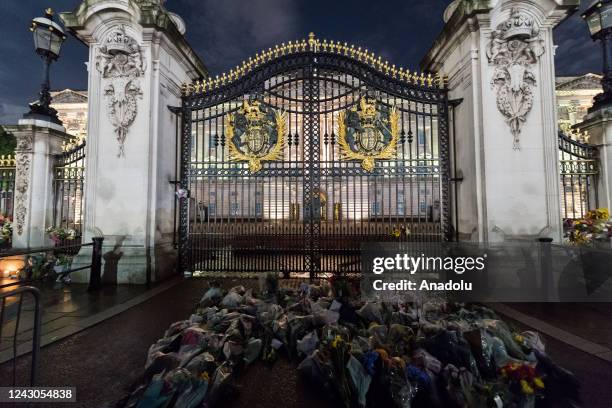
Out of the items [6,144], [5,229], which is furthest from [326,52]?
[6,144]

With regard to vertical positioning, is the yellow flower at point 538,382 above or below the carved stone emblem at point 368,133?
below

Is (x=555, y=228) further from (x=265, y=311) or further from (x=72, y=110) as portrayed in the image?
(x=72, y=110)

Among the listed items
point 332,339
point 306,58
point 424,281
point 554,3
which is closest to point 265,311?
point 332,339

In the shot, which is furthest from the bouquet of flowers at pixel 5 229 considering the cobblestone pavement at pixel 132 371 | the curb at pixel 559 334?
the curb at pixel 559 334

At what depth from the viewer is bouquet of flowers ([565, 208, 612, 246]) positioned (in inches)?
243

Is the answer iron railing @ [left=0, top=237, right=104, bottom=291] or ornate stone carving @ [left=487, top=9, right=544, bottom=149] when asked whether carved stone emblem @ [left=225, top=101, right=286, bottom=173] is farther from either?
ornate stone carving @ [left=487, top=9, right=544, bottom=149]

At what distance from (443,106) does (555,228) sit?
438 centimetres

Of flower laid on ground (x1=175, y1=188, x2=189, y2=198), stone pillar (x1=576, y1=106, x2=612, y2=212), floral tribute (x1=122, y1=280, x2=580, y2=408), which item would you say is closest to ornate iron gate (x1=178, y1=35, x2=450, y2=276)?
flower laid on ground (x1=175, y1=188, x2=189, y2=198)

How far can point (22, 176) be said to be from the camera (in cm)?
982

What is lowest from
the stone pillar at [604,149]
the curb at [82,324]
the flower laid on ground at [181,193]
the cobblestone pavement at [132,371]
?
the cobblestone pavement at [132,371]

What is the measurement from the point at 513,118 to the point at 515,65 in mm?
1437

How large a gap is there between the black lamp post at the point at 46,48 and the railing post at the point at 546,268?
1499 cm

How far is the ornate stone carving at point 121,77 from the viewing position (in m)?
8.05

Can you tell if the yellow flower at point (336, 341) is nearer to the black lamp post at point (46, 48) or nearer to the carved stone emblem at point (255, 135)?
the carved stone emblem at point (255, 135)
